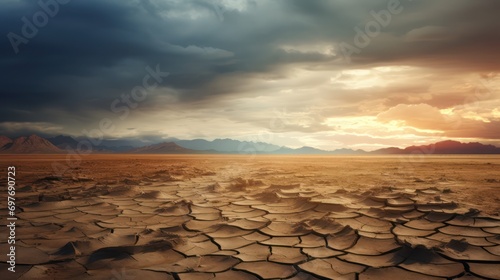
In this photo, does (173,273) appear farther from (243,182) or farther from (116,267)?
(243,182)

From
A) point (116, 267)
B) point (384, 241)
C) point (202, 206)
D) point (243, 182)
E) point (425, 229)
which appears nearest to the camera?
point (116, 267)

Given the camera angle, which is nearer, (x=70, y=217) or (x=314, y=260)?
(x=314, y=260)

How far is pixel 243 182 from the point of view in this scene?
23.2ft

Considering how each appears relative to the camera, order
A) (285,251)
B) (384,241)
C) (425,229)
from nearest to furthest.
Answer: (285,251), (384,241), (425,229)

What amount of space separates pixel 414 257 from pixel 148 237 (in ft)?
7.88

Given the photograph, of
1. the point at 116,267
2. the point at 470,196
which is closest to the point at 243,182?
the point at 470,196

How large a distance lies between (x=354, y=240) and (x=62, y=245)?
2722 millimetres

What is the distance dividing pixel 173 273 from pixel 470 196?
518cm

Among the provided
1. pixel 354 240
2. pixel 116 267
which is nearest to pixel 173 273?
pixel 116 267

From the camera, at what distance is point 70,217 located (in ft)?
13.5

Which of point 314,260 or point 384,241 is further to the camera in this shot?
point 384,241

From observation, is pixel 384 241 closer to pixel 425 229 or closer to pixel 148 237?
pixel 425 229

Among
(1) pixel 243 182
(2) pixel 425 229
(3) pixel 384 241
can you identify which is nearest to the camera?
(3) pixel 384 241

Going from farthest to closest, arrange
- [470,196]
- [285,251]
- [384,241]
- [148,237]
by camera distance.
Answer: [470,196]
[148,237]
[384,241]
[285,251]
